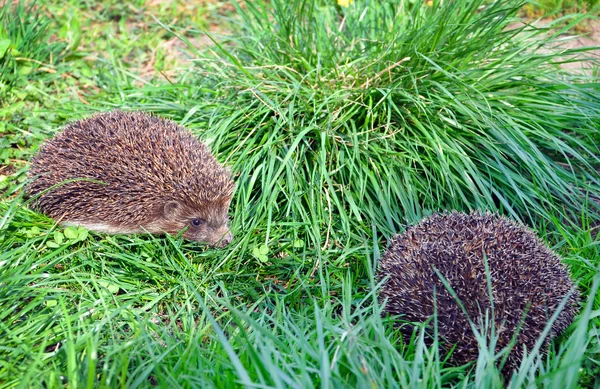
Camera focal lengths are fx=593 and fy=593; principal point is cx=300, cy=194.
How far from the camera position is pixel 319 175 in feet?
16.8

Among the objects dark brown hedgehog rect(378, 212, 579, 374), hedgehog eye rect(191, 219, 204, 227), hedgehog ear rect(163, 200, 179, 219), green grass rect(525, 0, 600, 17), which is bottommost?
hedgehog eye rect(191, 219, 204, 227)

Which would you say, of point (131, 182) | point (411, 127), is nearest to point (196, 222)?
point (131, 182)

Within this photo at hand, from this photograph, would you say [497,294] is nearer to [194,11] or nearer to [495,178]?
[495,178]

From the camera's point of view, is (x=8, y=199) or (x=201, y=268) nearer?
(x=201, y=268)

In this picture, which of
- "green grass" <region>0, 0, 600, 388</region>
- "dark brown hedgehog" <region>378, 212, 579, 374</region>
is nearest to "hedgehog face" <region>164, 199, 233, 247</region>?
"green grass" <region>0, 0, 600, 388</region>

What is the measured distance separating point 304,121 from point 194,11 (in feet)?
11.4

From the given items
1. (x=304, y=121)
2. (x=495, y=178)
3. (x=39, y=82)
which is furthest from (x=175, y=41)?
(x=495, y=178)

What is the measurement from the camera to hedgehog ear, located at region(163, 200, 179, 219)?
16.3ft

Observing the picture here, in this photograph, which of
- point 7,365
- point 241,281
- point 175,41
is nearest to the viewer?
point 7,365

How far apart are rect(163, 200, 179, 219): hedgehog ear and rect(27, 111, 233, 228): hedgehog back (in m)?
0.04

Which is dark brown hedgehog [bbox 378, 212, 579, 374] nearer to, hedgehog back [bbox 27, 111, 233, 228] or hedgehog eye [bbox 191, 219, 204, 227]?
hedgehog eye [bbox 191, 219, 204, 227]

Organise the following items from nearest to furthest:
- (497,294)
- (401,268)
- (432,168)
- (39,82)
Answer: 1. (497,294)
2. (401,268)
3. (432,168)
4. (39,82)

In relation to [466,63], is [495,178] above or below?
below

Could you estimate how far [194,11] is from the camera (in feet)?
26.1
